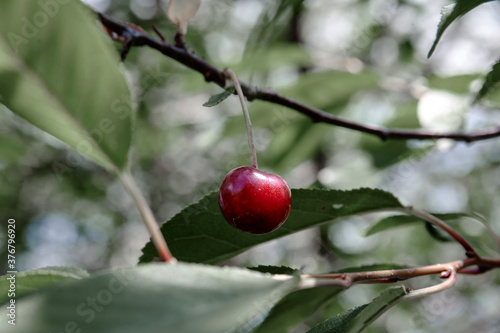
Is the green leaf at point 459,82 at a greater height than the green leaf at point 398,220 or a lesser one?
greater

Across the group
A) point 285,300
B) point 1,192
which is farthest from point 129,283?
point 1,192

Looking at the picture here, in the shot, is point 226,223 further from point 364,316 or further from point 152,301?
point 152,301

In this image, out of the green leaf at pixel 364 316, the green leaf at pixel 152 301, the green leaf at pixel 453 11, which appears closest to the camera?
the green leaf at pixel 152 301

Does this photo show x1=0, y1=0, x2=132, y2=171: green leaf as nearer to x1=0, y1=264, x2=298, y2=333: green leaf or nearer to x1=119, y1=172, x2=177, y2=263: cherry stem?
x1=119, y1=172, x2=177, y2=263: cherry stem

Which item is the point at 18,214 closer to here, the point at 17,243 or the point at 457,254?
the point at 17,243

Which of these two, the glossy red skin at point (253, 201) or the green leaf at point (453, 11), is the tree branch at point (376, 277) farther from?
the green leaf at point (453, 11)

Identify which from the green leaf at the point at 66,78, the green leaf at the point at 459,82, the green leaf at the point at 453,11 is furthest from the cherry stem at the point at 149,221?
the green leaf at the point at 459,82
